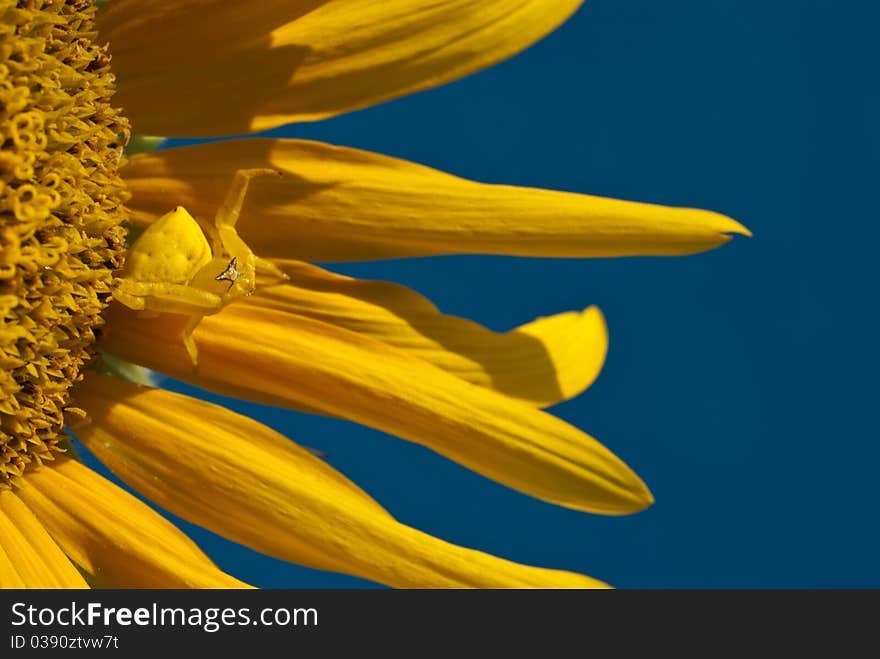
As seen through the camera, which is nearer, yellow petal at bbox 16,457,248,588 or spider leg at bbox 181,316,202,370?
yellow petal at bbox 16,457,248,588

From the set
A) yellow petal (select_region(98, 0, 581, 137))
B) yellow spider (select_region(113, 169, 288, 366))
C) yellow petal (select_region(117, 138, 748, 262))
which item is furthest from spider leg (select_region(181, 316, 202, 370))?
yellow petal (select_region(98, 0, 581, 137))

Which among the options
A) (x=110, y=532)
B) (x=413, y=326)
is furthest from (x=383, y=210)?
(x=110, y=532)

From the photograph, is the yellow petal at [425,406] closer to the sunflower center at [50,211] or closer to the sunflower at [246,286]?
the sunflower at [246,286]

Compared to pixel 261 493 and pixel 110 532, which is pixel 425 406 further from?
pixel 110 532

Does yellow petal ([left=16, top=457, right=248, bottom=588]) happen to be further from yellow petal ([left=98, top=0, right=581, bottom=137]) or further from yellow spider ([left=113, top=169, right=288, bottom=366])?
yellow petal ([left=98, top=0, right=581, bottom=137])

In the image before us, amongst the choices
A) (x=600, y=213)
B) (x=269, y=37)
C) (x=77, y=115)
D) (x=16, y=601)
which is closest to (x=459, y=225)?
(x=600, y=213)

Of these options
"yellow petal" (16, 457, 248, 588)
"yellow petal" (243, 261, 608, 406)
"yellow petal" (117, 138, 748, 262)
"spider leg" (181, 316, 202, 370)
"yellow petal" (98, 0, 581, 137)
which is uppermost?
"yellow petal" (98, 0, 581, 137)
